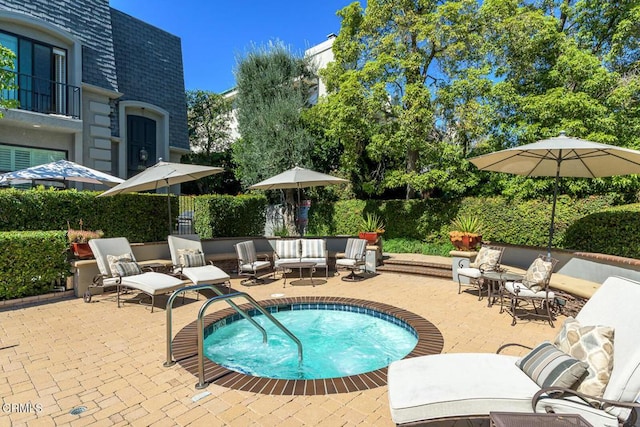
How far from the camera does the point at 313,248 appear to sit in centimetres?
969

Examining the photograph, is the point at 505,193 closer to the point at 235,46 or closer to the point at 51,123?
the point at 235,46

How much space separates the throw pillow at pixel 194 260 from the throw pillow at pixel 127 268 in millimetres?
1046

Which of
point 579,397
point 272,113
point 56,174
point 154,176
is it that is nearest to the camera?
point 579,397

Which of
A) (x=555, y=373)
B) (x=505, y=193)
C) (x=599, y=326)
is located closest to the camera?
(x=555, y=373)

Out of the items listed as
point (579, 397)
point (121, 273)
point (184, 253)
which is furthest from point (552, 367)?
point (184, 253)

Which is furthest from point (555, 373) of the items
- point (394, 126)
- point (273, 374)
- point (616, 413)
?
point (394, 126)

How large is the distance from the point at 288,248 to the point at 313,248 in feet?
2.32

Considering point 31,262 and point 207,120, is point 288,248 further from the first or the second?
point 207,120

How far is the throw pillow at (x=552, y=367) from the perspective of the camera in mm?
2635

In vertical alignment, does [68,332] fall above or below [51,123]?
below

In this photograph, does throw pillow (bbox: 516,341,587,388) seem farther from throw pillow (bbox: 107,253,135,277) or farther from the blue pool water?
throw pillow (bbox: 107,253,135,277)

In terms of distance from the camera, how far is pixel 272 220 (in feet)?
54.8

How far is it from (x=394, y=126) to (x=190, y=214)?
7.55 metres

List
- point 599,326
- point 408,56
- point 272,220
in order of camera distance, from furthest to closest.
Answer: point 272,220
point 408,56
point 599,326
